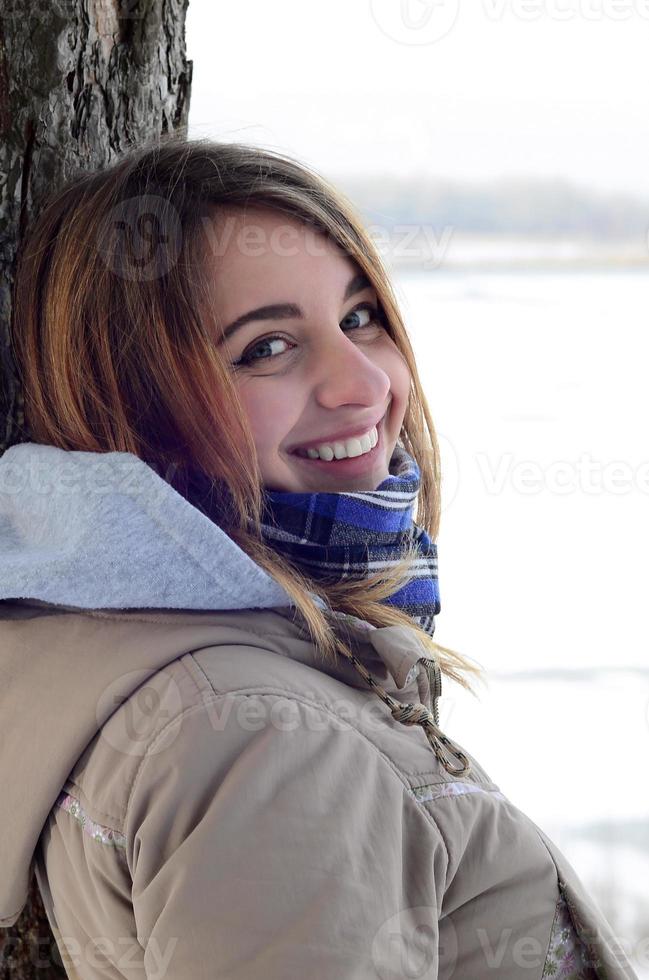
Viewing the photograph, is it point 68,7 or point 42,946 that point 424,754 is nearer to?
point 42,946

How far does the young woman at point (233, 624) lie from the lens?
78cm

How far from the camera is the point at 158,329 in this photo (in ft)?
3.56

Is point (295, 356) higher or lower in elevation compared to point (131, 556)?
higher

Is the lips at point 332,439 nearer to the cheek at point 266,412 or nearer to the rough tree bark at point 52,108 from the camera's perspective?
the cheek at point 266,412

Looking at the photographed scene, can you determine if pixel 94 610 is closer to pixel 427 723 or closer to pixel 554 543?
pixel 427 723

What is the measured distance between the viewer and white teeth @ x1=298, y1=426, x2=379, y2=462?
1163 millimetres

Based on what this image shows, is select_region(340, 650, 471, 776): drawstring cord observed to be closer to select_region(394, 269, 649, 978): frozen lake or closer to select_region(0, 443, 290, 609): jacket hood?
select_region(0, 443, 290, 609): jacket hood

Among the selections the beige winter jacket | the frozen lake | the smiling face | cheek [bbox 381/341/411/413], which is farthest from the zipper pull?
the frozen lake

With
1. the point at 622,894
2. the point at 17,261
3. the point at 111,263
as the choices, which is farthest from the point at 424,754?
the point at 622,894

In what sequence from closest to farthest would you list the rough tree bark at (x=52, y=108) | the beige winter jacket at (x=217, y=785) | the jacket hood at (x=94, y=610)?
the beige winter jacket at (x=217, y=785) < the jacket hood at (x=94, y=610) < the rough tree bark at (x=52, y=108)

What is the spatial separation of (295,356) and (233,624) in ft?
1.19

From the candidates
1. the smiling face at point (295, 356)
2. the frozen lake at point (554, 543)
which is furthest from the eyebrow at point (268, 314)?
→ the frozen lake at point (554, 543)

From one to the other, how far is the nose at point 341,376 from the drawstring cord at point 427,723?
1.05ft

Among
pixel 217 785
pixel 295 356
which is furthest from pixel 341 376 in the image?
pixel 217 785
